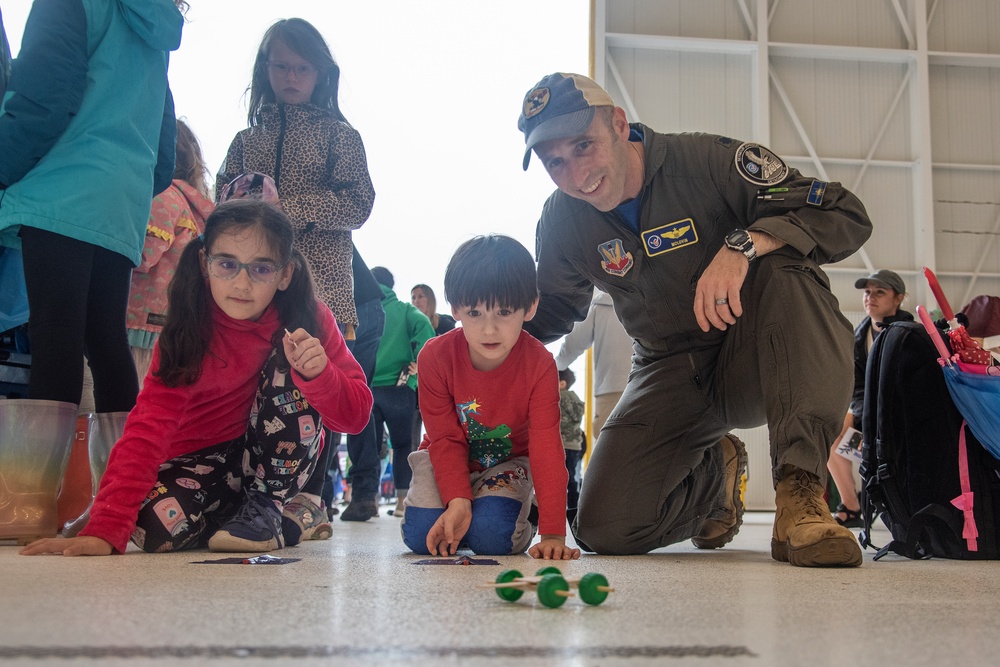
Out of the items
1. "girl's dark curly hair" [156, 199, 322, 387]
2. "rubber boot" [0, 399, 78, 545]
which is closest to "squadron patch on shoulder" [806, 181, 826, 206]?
"girl's dark curly hair" [156, 199, 322, 387]

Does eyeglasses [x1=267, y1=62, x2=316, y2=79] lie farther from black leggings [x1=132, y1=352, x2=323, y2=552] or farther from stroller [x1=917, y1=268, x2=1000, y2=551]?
stroller [x1=917, y1=268, x2=1000, y2=551]

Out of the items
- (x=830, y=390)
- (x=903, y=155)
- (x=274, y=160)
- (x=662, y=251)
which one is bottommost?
(x=830, y=390)

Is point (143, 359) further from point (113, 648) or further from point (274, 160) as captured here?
point (113, 648)

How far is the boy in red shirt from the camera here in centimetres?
171

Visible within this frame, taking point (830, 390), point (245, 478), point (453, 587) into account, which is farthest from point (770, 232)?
point (245, 478)

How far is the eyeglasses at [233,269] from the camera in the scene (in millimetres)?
1751

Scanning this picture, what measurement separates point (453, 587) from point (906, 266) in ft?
25.7

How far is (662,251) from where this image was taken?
6.15ft

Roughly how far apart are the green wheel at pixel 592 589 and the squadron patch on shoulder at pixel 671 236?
1.07 m

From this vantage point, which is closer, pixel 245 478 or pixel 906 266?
pixel 245 478

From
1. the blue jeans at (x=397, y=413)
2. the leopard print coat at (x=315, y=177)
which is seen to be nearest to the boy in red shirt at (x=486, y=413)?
the leopard print coat at (x=315, y=177)

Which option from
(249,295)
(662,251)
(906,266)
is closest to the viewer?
(249,295)

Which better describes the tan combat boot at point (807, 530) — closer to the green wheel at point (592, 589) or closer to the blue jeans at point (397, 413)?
the green wheel at point (592, 589)

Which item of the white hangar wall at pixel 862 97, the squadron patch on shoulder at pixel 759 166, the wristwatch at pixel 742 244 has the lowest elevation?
the wristwatch at pixel 742 244
